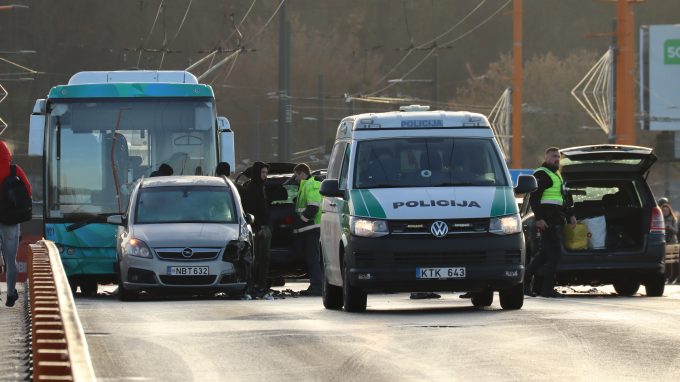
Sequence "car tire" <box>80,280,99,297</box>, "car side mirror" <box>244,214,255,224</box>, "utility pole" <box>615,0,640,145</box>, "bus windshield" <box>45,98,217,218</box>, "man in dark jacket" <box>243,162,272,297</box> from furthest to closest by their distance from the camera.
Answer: "utility pole" <box>615,0,640,145</box>
"car tire" <box>80,280,99,297</box>
"bus windshield" <box>45,98,217,218</box>
"man in dark jacket" <box>243,162,272,297</box>
"car side mirror" <box>244,214,255,224</box>

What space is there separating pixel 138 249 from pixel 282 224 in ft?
12.9

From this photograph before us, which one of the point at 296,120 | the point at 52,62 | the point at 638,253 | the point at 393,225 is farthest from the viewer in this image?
the point at 296,120

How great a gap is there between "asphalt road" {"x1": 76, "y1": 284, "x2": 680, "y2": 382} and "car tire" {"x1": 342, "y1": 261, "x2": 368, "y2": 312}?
245mm

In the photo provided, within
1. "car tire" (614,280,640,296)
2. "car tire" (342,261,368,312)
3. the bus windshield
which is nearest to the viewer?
"car tire" (342,261,368,312)

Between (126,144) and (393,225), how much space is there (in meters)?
9.50

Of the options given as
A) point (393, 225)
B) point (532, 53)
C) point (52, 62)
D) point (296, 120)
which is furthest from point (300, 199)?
point (532, 53)

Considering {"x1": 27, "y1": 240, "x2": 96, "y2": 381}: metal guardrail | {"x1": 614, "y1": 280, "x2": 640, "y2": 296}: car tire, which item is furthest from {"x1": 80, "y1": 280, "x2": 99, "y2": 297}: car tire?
{"x1": 27, "y1": 240, "x2": 96, "y2": 381}: metal guardrail

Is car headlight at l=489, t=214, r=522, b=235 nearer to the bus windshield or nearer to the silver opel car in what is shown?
the silver opel car

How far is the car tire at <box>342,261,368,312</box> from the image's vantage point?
18.5m

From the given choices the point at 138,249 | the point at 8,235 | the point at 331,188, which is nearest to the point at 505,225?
the point at 331,188

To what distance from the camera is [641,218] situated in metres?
23.7

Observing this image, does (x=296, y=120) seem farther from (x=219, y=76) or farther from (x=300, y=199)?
(x=300, y=199)

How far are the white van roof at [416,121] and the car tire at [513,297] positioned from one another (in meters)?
1.71

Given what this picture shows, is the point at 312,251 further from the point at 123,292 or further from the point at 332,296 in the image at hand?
the point at 332,296
